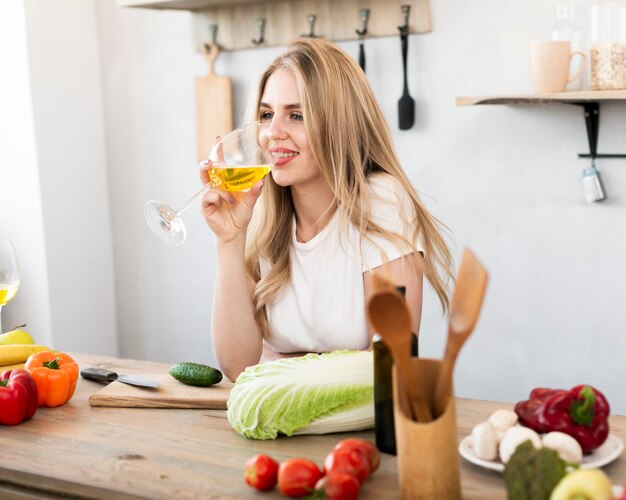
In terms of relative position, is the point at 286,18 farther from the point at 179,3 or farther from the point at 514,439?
the point at 514,439

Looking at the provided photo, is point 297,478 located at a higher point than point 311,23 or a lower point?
lower

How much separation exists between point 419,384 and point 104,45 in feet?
10.2

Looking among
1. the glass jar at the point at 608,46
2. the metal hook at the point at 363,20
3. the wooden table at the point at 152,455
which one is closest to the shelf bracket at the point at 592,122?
the glass jar at the point at 608,46

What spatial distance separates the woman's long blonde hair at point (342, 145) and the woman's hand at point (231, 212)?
0.16 meters

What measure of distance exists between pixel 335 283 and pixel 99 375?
2.07 feet

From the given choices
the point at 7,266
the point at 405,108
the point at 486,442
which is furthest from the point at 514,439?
the point at 405,108

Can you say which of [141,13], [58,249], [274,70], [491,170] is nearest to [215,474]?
[274,70]

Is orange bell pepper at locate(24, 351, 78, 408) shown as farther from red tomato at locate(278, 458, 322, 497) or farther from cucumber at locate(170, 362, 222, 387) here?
red tomato at locate(278, 458, 322, 497)

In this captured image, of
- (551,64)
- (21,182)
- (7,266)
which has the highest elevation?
(551,64)

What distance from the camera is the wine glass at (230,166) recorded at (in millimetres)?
1896

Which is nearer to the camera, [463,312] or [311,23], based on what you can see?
[463,312]

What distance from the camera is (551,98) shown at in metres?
2.71

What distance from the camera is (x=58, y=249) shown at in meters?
3.70

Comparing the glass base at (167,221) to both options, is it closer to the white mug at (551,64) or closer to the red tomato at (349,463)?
the red tomato at (349,463)
